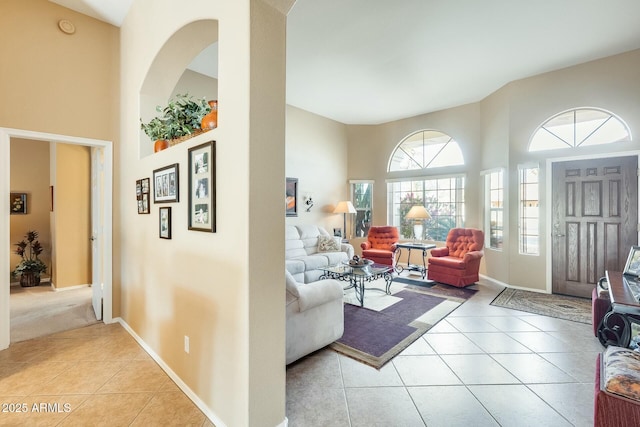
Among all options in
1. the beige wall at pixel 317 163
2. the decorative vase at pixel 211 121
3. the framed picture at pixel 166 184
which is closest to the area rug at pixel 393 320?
the framed picture at pixel 166 184

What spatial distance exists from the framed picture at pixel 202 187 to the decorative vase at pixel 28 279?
519cm

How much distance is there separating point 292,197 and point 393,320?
3565mm

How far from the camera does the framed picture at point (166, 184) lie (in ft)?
7.44

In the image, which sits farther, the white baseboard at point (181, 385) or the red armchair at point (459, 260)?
the red armchair at point (459, 260)

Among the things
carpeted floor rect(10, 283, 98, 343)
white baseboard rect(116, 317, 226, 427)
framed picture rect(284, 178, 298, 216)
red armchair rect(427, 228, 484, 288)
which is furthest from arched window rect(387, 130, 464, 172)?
carpeted floor rect(10, 283, 98, 343)

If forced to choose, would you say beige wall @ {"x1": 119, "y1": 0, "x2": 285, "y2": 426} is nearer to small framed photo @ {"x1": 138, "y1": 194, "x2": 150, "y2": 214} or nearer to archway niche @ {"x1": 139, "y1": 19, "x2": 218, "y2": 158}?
archway niche @ {"x1": 139, "y1": 19, "x2": 218, "y2": 158}

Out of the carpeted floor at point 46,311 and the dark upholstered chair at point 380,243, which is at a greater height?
the dark upholstered chair at point 380,243

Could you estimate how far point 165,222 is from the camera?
95.7 inches

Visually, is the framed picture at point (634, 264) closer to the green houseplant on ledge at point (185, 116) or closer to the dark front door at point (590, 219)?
the dark front door at point (590, 219)

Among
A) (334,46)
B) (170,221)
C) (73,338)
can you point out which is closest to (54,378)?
(73,338)

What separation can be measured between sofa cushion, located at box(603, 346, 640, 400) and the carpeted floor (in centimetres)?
475

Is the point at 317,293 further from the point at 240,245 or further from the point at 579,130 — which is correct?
the point at 579,130

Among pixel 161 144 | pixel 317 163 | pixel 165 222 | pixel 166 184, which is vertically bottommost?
pixel 165 222

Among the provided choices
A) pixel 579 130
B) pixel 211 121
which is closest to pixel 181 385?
pixel 211 121
